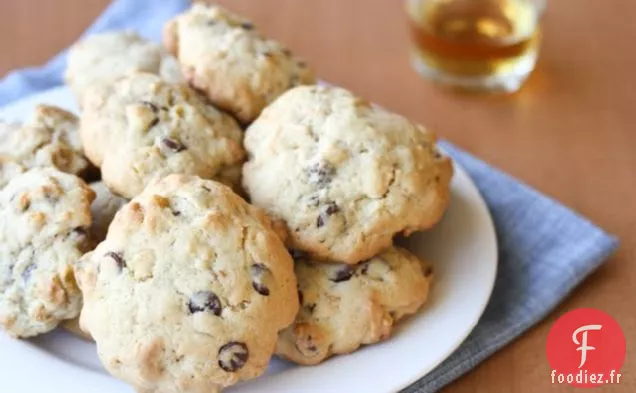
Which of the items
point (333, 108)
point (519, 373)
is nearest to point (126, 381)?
point (333, 108)

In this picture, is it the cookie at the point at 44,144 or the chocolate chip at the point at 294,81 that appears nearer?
the cookie at the point at 44,144

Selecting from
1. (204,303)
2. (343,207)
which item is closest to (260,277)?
(204,303)

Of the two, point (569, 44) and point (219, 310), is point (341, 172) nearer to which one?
point (219, 310)

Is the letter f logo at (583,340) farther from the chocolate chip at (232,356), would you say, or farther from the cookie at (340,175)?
the chocolate chip at (232,356)

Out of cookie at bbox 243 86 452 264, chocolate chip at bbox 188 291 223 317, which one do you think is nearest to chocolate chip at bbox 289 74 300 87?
cookie at bbox 243 86 452 264

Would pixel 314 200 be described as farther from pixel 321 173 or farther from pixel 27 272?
pixel 27 272

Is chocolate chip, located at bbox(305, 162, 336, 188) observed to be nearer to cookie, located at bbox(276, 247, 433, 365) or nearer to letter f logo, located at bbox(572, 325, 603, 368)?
cookie, located at bbox(276, 247, 433, 365)

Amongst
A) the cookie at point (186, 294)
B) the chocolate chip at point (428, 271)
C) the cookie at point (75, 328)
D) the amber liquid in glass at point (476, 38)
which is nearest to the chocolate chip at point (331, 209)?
the cookie at point (186, 294)
